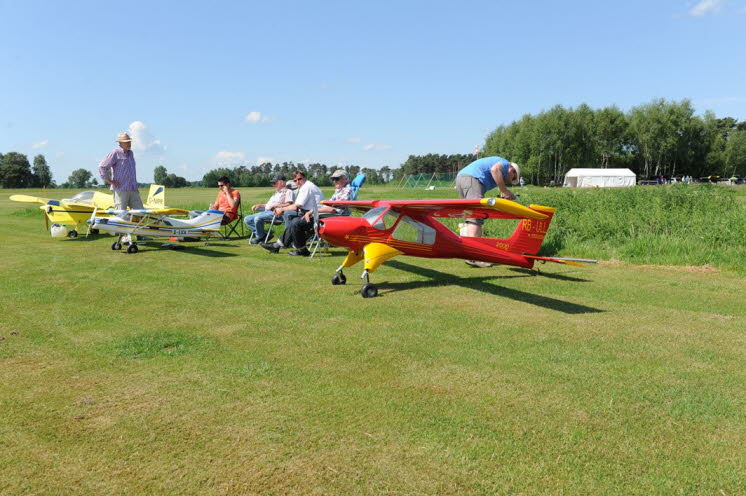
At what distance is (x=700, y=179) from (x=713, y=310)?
344ft

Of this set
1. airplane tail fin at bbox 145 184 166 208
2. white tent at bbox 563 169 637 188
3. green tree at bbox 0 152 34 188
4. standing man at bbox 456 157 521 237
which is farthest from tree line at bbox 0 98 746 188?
standing man at bbox 456 157 521 237

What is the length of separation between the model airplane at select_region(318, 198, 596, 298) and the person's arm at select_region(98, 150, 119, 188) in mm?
6132

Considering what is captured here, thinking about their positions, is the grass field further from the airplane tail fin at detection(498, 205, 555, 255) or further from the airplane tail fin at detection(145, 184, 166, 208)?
the airplane tail fin at detection(145, 184, 166, 208)

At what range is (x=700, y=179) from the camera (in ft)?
299

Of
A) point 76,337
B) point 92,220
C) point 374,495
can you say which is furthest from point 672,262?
point 92,220

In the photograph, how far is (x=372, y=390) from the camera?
12.0 feet

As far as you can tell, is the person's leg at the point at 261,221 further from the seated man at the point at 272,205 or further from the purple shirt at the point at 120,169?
the purple shirt at the point at 120,169

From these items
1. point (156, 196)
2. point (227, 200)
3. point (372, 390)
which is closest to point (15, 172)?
point (156, 196)

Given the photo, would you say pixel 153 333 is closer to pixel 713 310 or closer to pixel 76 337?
pixel 76 337

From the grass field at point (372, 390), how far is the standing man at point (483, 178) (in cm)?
287

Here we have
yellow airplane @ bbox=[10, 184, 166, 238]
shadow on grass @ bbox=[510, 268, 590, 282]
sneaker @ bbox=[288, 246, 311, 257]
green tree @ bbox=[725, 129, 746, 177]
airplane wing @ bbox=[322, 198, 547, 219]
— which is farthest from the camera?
green tree @ bbox=[725, 129, 746, 177]

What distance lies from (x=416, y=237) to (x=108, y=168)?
7.96 m

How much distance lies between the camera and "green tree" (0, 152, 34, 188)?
305 ft

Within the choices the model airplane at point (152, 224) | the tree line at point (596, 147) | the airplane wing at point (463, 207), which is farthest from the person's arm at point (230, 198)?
the tree line at point (596, 147)
